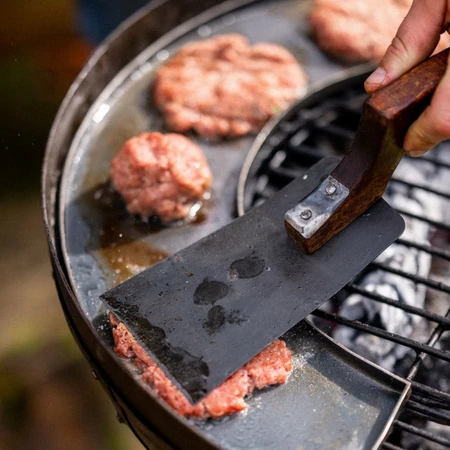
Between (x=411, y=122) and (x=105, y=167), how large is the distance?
136cm

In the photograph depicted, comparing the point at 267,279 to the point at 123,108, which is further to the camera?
the point at 123,108

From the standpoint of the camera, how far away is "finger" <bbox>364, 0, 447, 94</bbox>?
5.60ft

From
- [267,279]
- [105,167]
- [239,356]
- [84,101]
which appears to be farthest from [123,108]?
[239,356]

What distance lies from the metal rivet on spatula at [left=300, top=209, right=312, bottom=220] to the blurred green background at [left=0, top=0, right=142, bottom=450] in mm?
2051

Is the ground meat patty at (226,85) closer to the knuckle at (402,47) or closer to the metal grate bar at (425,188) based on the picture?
the metal grate bar at (425,188)

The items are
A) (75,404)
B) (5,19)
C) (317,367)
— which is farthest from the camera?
(5,19)

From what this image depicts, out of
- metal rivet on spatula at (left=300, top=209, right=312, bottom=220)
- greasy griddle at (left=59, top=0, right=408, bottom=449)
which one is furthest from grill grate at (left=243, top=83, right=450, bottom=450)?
metal rivet on spatula at (left=300, top=209, right=312, bottom=220)

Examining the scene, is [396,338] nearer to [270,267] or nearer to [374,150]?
[270,267]

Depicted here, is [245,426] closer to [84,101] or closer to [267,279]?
[267,279]


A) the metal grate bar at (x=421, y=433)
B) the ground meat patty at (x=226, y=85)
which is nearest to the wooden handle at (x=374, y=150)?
the metal grate bar at (x=421, y=433)

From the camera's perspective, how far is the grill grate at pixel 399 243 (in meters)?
1.81

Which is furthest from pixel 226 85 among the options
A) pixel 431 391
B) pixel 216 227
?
pixel 431 391

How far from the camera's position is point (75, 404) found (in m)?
3.27

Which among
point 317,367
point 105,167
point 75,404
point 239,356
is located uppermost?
point 105,167
